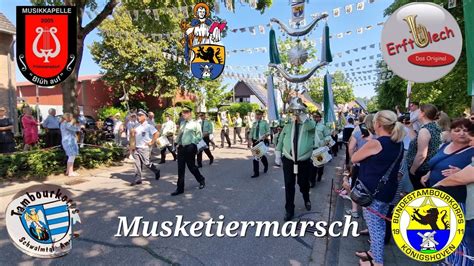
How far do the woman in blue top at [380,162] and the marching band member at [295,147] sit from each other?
1752 millimetres

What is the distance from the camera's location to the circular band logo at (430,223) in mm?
2766

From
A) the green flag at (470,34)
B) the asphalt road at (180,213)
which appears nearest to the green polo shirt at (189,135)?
the asphalt road at (180,213)

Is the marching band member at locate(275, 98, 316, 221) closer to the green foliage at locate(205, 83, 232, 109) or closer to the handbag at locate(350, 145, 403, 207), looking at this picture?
the handbag at locate(350, 145, 403, 207)

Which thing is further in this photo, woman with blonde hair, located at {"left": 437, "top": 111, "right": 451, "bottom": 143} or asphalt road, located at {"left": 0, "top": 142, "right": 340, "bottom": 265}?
woman with blonde hair, located at {"left": 437, "top": 111, "right": 451, "bottom": 143}

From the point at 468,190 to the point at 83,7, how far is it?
1022cm

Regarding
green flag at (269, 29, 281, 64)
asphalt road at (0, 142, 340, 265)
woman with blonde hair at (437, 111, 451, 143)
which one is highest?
green flag at (269, 29, 281, 64)

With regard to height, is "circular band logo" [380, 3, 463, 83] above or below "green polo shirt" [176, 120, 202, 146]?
above

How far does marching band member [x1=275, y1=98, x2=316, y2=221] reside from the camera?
16.6 feet

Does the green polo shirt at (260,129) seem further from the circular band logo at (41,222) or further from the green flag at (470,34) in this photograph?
the circular band logo at (41,222)

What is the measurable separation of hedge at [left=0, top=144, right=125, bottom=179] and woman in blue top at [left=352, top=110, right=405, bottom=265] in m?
7.65

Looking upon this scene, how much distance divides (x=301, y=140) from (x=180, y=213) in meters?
2.31

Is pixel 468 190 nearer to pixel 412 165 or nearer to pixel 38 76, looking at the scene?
pixel 412 165

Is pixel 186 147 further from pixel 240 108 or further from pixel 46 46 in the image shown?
pixel 240 108

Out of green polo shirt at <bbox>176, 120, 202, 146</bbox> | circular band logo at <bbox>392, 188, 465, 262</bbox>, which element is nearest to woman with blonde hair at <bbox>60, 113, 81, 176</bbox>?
green polo shirt at <bbox>176, 120, 202, 146</bbox>
